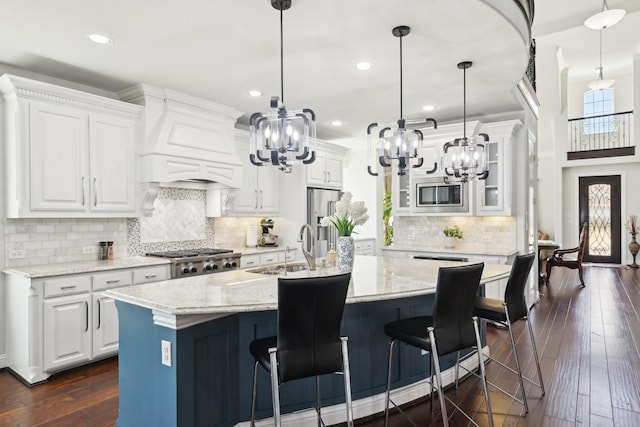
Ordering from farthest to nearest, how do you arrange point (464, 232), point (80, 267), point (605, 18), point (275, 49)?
point (605, 18)
point (464, 232)
point (80, 267)
point (275, 49)

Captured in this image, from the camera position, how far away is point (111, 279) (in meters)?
3.67

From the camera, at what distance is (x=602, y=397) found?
2.97m

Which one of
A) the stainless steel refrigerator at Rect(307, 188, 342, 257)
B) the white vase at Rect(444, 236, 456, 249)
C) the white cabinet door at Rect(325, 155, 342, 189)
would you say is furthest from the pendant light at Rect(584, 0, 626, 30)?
the stainless steel refrigerator at Rect(307, 188, 342, 257)

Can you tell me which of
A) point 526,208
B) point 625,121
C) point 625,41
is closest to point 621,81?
point 625,121

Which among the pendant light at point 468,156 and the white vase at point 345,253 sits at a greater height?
the pendant light at point 468,156

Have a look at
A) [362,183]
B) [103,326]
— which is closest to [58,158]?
[103,326]

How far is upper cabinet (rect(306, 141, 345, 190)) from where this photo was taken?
243 inches

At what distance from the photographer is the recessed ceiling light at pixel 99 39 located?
3.01 metres

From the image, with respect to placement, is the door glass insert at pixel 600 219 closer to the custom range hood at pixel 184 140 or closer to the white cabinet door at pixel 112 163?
the custom range hood at pixel 184 140

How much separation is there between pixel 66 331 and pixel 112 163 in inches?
63.2

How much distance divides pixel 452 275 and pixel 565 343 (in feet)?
9.26

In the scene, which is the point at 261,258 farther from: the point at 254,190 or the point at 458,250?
the point at 458,250

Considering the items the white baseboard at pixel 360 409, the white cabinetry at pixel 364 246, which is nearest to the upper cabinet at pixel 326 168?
the white cabinetry at pixel 364 246

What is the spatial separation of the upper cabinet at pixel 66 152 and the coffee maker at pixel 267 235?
213 centimetres
